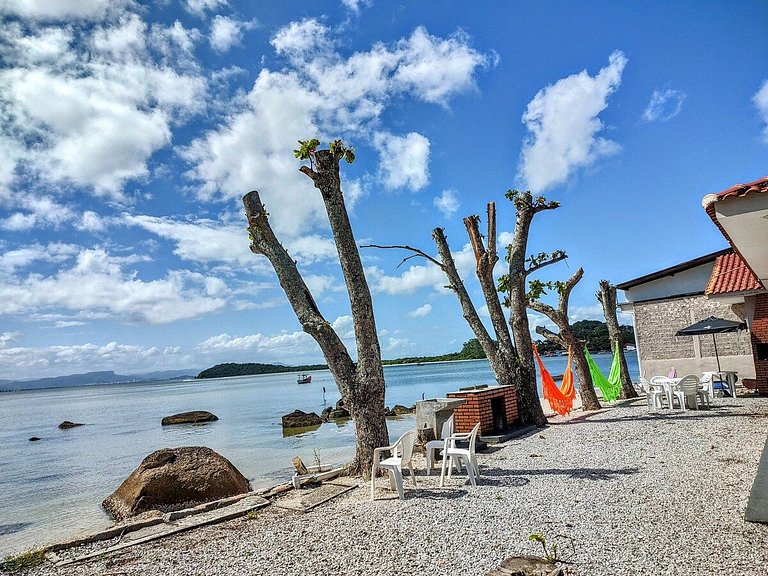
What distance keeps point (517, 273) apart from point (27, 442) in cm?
2648

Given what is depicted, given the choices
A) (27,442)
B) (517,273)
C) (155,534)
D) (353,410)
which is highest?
(517,273)

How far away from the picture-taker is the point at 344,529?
15.5ft

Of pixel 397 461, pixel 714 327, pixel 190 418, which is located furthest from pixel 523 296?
pixel 190 418

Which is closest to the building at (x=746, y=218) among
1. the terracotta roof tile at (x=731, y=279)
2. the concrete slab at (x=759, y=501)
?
the concrete slab at (x=759, y=501)

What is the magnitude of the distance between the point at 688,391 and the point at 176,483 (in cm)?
1034

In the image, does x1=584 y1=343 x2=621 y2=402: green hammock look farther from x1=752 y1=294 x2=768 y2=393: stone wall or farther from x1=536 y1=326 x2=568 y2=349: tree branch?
x1=752 y1=294 x2=768 y2=393: stone wall

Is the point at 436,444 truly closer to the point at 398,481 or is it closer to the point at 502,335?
the point at 398,481

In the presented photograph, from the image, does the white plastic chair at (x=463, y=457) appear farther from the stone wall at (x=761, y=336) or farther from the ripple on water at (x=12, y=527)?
the stone wall at (x=761, y=336)

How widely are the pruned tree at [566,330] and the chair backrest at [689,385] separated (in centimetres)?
256

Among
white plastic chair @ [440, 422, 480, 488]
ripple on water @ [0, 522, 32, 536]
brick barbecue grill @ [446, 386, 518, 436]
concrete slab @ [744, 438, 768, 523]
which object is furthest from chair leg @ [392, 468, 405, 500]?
ripple on water @ [0, 522, 32, 536]

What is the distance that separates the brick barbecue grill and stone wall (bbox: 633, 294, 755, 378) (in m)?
9.55

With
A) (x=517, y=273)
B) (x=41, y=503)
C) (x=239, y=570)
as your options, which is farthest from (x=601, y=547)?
(x=41, y=503)

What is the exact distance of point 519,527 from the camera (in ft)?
14.2

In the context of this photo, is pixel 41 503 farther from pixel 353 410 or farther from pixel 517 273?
pixel 517 273
